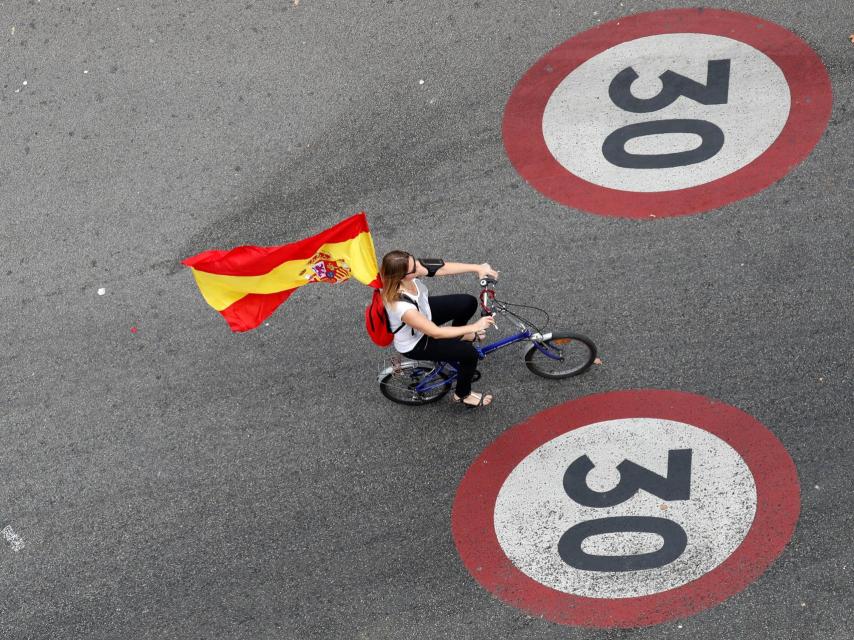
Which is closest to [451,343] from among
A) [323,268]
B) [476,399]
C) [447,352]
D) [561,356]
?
[447,352]

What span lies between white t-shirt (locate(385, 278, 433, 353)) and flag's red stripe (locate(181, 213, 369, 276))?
576mm

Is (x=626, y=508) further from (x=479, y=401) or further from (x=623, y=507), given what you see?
(x=479, y=401)

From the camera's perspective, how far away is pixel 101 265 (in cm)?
808

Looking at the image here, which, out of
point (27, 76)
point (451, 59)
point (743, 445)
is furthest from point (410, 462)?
point (27, 76)

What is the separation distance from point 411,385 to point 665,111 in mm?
3672

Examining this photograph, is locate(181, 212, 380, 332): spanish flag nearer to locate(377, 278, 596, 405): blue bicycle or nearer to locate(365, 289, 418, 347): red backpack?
locate(365, 289, 418, 347): red backpack

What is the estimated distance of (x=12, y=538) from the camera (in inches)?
273

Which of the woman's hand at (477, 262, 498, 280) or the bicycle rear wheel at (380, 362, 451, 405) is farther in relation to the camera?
the bicycle rear wheel at (380, 362, 451, 405)

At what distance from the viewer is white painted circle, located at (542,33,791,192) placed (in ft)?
24.2

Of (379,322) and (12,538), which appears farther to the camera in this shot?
(12,538)

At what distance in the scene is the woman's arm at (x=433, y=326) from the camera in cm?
555

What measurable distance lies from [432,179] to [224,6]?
375 centimetres

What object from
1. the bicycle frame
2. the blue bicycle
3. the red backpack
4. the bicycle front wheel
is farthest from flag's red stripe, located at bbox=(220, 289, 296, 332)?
the bicycle front wheel

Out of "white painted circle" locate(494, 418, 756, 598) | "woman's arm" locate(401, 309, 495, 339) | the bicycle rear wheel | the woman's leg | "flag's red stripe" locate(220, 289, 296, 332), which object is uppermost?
"flag's red stripe" locate(220, 289, 296, 332)
